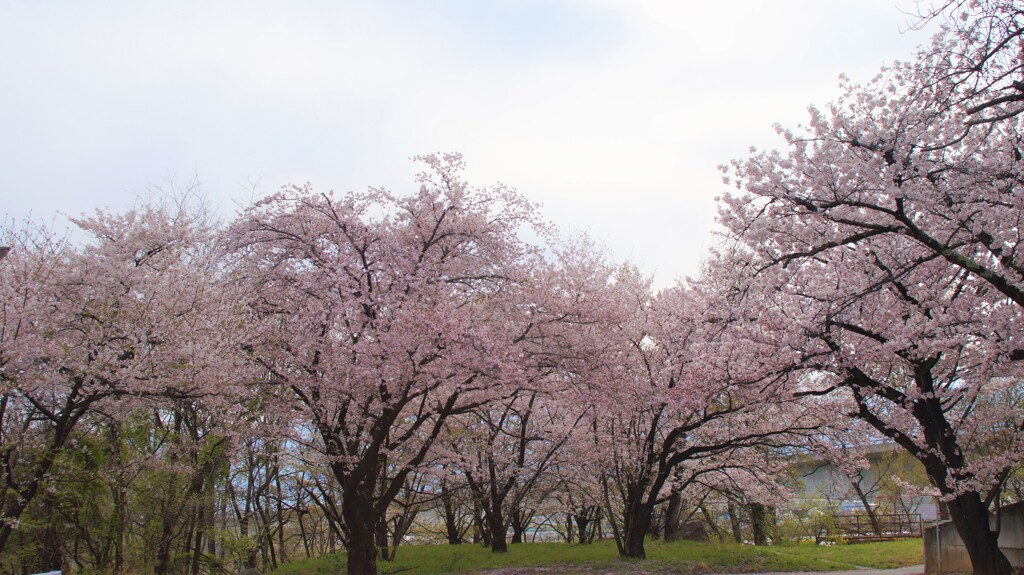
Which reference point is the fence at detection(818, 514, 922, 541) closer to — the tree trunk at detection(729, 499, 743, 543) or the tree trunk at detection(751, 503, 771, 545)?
the tree trunk at detection(729, 499, 743, 543)

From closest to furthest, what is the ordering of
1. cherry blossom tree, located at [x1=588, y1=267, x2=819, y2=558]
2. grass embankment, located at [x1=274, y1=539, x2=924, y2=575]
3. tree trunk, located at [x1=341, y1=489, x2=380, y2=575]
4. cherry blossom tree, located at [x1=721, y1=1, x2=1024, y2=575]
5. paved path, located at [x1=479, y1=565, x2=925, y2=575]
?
cherry blossom tree, located at [x1=721, y1=1, x2=1024, y2=575]
cherry blossom tree, located at [x1=588, y1=267, x2=819, y2=558]
tree trunk, located at [x1=341, y1=489, x2=380, y2=575]
paved path, located at [x1=479, y1=565, x2=925, y2=575]
grass embankment, located at [x1=274, y1=539, x2=924, y2=575]

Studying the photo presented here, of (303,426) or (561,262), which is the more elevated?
(561,262)

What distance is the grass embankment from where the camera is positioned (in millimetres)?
13523

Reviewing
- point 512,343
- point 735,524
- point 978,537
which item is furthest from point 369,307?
point 735,524

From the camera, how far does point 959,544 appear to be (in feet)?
40.1

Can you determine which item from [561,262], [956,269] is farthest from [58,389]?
[956,269]

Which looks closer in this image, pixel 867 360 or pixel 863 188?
pixel 863 188

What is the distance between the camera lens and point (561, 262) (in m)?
14.3

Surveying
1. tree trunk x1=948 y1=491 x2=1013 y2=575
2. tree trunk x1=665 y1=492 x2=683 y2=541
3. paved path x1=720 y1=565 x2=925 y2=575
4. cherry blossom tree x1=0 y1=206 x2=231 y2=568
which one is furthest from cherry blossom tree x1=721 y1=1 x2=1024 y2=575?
tree trunk x1=665 y1=492 x2=683 y2=541

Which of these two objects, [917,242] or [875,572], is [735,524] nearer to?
[875,572]

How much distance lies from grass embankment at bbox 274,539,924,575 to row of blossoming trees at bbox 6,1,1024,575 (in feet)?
3.91

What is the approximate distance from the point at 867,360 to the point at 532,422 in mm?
9800

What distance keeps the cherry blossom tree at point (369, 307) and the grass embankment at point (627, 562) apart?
334cm

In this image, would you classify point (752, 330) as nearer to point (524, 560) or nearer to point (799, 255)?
point (799, 255)
